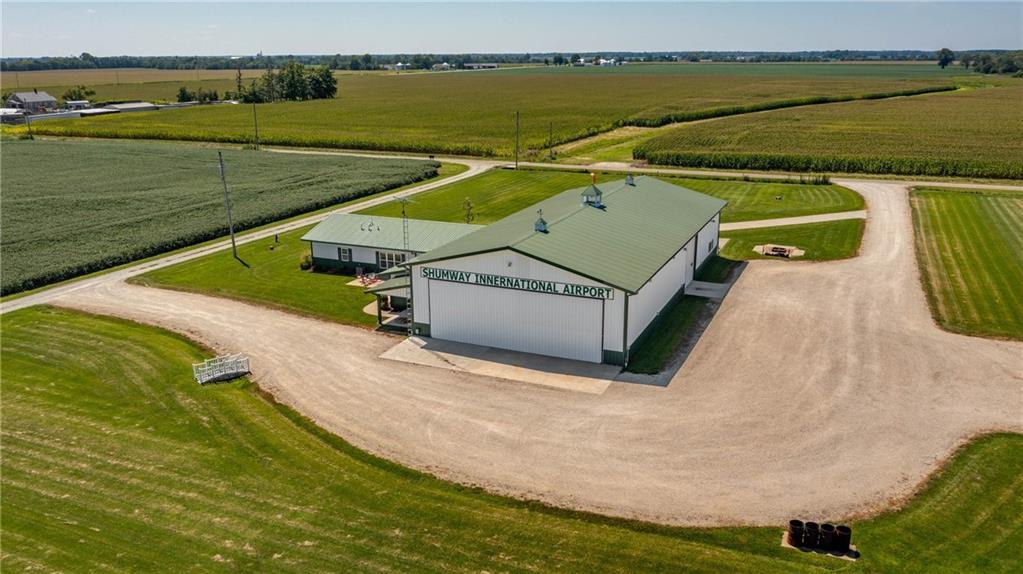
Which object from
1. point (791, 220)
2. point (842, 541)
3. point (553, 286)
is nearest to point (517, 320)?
point (553, 286)

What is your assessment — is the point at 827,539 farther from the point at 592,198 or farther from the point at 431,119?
the point at 431,119

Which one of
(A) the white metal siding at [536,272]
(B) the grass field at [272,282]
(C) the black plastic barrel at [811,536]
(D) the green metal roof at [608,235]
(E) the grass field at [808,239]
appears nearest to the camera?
(C) the black plastic barrel at [811,536]

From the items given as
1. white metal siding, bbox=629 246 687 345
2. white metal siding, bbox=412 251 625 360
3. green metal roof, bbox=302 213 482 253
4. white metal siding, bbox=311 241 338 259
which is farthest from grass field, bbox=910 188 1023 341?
white metal siding, bbox=311 241 338 259

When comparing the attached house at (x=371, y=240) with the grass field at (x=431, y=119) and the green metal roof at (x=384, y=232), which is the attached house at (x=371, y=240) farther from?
the grass field at (x=431, y=119)

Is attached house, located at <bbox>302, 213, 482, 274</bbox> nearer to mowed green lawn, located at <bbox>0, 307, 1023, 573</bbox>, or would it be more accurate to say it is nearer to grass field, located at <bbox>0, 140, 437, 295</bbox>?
grass field, located at <bbox>0, 140, 437, 295</bbox>

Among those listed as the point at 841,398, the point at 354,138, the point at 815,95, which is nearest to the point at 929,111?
the point at 815,95

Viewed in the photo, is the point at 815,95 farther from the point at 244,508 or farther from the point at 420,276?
the point at 244,508

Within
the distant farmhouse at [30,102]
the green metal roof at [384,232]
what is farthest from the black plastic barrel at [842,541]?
the distant farmhouse at [30,102]
